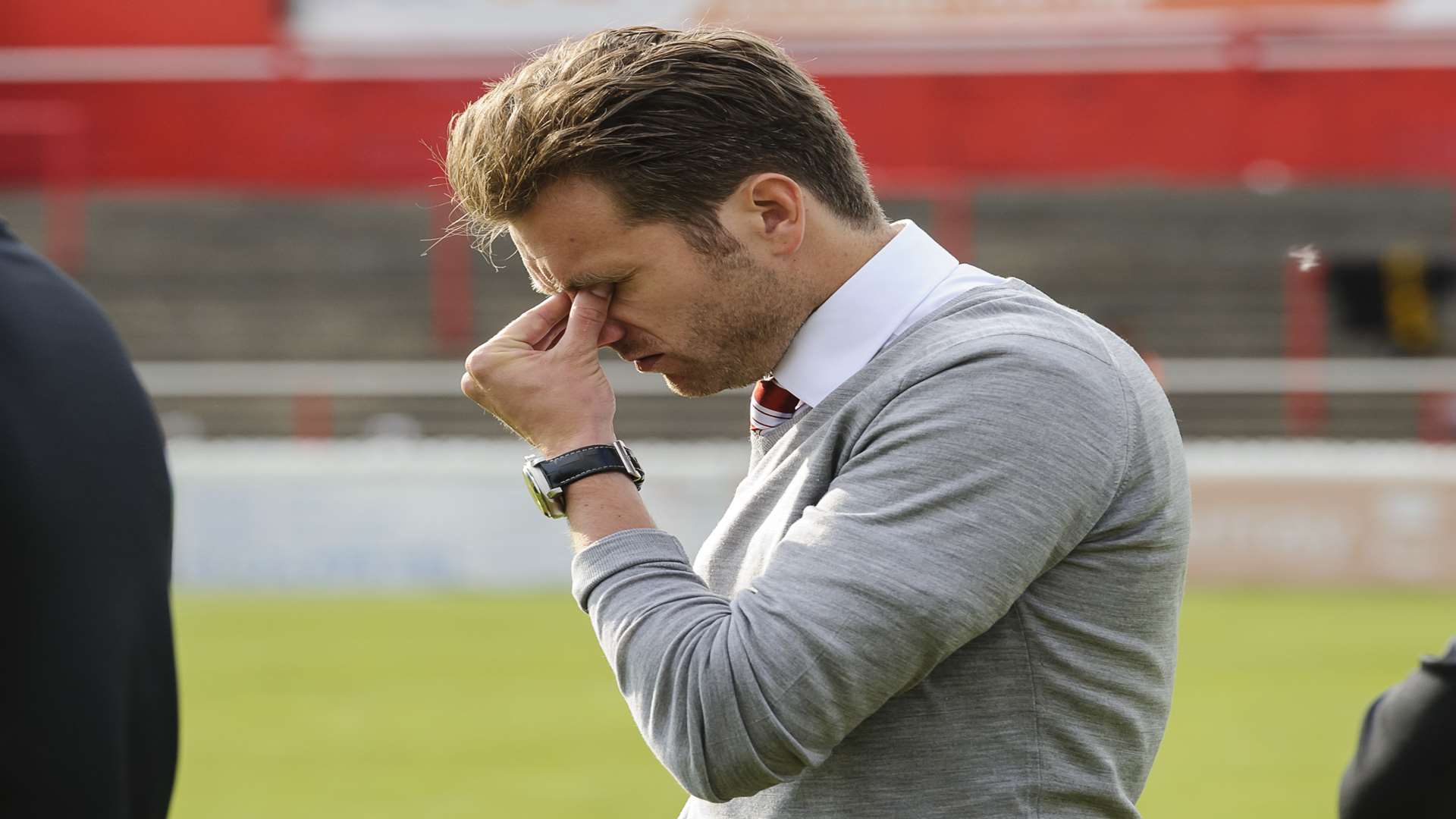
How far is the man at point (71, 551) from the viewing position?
4.01 ft

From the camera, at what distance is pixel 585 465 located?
159 centimetres

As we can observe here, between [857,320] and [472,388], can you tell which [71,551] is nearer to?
[472,388]

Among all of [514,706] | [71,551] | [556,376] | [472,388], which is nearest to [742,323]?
[556,376]

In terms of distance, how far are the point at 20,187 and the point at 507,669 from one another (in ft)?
34.6

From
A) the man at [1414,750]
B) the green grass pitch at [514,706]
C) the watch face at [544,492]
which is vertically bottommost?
the green grass pitch at [514,706]

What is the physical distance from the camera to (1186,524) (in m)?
1.58

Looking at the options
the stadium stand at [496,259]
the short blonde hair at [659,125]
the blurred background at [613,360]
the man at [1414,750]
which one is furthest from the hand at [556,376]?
the stadium stand at [496,259]

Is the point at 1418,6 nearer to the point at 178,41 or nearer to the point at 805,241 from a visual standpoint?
the point at 178,41

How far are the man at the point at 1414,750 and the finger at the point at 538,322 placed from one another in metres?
0.84

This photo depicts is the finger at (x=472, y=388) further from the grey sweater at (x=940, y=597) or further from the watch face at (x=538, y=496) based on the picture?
the grey sweater at (x=940, y=597)

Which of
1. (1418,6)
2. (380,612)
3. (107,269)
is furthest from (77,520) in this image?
(1418,6)

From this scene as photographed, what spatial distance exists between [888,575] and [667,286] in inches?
15.0

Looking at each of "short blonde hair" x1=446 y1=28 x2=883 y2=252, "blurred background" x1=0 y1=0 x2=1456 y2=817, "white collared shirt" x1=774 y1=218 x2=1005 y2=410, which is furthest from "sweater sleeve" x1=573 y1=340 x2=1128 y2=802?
"blurred background" x1=0 y1=0 x2=1456 y2=817

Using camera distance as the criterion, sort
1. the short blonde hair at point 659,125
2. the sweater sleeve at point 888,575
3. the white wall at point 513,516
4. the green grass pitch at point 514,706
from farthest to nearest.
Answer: the white wall at point 513,516 → the green grass pitch at point 514,706 → the short blonde hair at point 659,125 → the sweater sleeve at point 888,575
